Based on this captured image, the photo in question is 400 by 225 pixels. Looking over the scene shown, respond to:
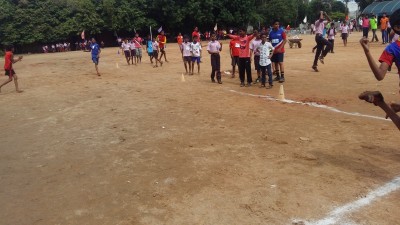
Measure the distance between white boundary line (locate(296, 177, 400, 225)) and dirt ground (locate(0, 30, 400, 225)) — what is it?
0.06m

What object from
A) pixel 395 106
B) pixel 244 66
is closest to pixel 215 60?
pixel 244 66

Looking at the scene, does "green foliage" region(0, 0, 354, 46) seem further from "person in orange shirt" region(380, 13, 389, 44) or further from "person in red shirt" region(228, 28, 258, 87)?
"person in red shirt" region(228, 28, 258, 87)

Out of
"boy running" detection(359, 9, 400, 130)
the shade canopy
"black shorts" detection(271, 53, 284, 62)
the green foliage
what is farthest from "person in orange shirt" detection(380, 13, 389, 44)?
the green foliage

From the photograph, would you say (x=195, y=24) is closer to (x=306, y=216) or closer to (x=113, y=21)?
(x=113, y=21)

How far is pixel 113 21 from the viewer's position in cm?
4750

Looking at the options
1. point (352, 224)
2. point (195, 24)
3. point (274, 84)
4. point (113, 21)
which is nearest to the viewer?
point (352, 224)

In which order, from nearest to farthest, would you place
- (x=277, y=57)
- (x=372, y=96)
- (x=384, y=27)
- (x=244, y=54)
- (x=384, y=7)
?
(x=372, y=96)
(x=244, y=54)
(x=277, y=57)
(x=384, y=27)
(x=384, y=7)

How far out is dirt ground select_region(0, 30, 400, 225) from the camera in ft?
13.9

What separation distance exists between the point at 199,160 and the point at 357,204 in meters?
2.36

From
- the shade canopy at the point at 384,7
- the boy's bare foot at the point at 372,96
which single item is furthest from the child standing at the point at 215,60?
the shade canopy at the point at 384,7

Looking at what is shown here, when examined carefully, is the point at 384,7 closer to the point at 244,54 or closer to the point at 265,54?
the point at 244,54

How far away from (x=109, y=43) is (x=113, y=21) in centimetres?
458

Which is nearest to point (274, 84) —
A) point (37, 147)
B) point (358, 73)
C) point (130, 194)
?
point (358, 73)

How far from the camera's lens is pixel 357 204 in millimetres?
4117
